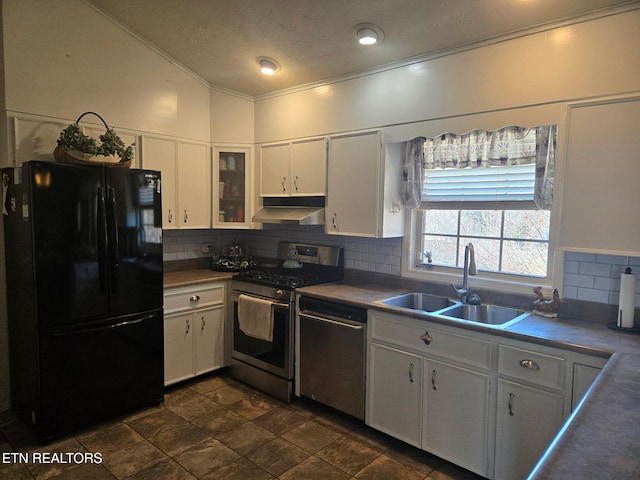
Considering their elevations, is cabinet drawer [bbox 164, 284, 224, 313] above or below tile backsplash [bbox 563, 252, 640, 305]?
below

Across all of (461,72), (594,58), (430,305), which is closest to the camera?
(594,58)

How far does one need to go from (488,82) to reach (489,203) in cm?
79

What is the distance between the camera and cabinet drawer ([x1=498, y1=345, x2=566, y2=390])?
2053 millimetres

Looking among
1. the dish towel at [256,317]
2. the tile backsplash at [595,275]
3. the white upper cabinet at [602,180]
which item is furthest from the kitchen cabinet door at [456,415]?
the dish towel at [256,317]

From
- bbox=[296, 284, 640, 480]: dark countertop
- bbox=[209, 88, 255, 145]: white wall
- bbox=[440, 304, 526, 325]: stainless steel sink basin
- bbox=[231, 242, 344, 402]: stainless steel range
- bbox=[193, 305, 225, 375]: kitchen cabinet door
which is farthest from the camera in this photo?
bbox=[209, 88, 255, 145]: white wall

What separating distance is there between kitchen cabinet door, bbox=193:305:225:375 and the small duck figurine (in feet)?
8.09

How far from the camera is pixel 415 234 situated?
3305 millimetres

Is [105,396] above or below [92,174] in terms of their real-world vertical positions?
below

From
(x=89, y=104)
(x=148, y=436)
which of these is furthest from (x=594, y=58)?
(x=148, y=436)

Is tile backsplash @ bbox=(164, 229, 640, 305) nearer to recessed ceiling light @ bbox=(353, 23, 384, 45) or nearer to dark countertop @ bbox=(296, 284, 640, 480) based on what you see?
dark countertop @ bbox=(296, 284, 640, 480)

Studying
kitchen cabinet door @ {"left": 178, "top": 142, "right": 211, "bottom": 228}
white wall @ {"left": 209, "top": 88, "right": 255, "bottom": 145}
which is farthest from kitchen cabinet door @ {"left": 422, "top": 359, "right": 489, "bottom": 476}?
white wall @ {"left": 209, "top": 88, "right": 255, "bottom": 145}

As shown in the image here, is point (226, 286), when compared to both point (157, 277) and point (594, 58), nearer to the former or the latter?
point (157, 277)

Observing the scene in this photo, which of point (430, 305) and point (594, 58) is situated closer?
point (594, 58)

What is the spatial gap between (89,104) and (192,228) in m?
1.24
